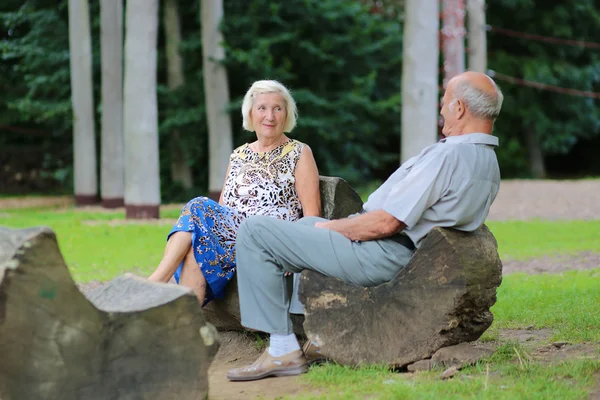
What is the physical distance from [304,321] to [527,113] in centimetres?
2164

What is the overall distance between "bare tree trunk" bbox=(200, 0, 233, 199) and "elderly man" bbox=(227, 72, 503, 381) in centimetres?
1155

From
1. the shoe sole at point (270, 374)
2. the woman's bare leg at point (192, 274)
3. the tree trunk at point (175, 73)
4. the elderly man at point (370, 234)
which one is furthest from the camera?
the tree trunk at point (175, 73)

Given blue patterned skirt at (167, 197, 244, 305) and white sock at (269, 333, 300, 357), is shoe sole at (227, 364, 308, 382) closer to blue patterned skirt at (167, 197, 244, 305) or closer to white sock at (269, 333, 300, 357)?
white sock at (269, 333, 300, 357)

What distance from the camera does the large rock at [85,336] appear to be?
3.38m

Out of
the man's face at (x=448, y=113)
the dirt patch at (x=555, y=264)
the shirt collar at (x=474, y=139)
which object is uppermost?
the man's face at (x=448, y=113)

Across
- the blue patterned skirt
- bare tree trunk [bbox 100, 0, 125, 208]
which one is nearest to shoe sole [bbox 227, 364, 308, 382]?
the blue patterned skirt

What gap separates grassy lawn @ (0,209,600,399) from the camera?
148 inches

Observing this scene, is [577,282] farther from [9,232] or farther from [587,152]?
[587,152]

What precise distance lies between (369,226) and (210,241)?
104 centimetres

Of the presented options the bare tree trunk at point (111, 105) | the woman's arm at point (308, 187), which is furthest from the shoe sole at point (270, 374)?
the bare tree trunk at point (111, 105)

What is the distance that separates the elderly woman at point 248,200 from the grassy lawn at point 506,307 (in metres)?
0.96

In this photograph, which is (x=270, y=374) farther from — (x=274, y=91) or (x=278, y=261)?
(x=274, y=91)

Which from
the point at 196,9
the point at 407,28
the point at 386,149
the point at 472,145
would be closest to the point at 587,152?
the point at 386,149

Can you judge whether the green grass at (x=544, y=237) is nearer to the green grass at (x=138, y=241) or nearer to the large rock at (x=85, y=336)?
the green grass at (x=138, y=241)
